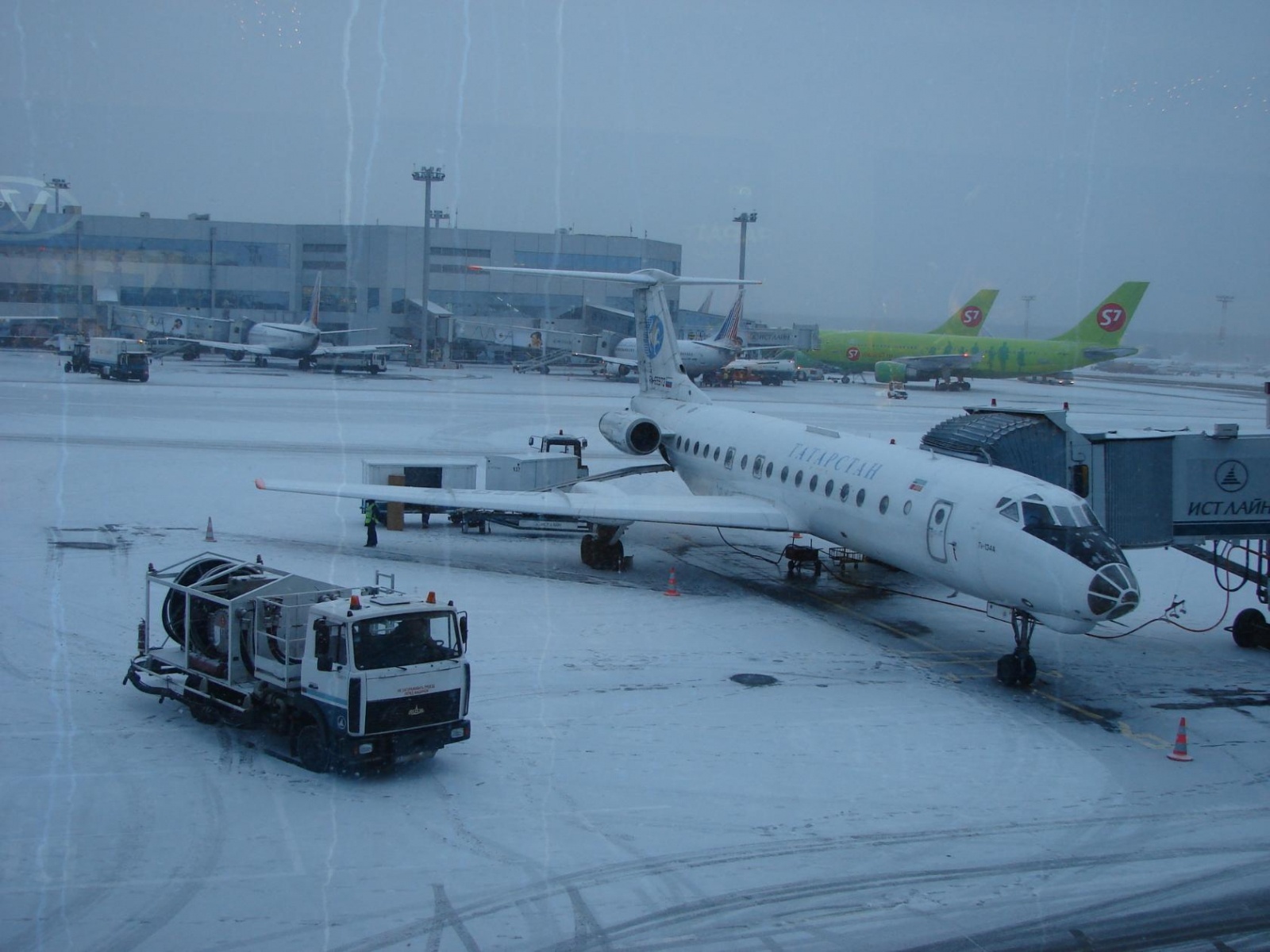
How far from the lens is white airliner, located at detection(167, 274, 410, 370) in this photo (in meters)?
79.7

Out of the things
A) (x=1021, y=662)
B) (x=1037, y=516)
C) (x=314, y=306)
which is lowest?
(x=1021, y=662)

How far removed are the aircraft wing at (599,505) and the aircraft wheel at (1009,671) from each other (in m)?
Result: 6.02

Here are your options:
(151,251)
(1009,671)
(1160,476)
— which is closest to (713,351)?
(151,251)

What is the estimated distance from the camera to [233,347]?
266 feet

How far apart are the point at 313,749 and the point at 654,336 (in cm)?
1925

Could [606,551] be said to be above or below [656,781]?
above

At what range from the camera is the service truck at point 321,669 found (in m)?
11.7

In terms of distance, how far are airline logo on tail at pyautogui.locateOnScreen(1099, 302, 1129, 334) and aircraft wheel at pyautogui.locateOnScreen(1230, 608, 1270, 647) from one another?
7914 mm

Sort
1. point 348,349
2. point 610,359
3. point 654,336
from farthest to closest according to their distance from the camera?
point 348,349 → point 610,359 → point 654,336

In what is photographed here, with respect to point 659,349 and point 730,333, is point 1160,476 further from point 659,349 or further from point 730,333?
point 730,333

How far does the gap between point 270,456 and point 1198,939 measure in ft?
103

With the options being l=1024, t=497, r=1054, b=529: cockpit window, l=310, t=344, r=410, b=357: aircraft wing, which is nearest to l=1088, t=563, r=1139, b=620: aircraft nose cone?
l=1024, t=497, r=1054, b=529: cockpit window

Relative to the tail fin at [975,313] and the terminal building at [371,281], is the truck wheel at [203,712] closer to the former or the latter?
the tail fin at [975,313]

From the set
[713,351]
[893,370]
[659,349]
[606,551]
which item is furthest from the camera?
[713,351]
